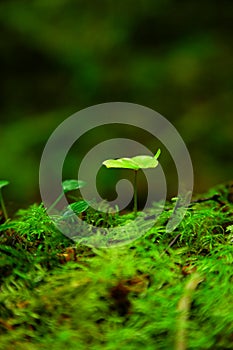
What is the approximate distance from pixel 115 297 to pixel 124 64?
287 cm

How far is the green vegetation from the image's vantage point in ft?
1.81

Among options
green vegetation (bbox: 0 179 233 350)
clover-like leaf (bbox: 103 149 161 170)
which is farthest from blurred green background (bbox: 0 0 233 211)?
green vegetation (bbox: 0 179 233 350)

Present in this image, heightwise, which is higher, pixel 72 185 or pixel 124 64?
pixel 124 64

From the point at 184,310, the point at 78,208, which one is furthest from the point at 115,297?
the point at 78,208

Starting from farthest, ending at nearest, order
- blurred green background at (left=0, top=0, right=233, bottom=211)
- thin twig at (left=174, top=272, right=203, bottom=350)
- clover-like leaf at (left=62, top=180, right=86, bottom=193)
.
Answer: blurred green background at (left=0, top=0, right=233, bottom=211)
clover-like leaf at (left=62, top=180, right=86, bottom=193)
thin twig at (left=174, top=272, right=203, bottom=350)

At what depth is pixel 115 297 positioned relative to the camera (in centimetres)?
59

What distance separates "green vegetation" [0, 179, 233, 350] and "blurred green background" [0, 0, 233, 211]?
2.49m

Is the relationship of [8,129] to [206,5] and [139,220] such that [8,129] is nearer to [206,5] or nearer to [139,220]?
[206,5]

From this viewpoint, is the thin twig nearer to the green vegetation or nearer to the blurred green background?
the green vegetation

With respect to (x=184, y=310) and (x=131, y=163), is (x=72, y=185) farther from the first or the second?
(x=184, y=310)

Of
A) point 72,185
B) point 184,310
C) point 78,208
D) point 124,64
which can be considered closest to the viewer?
point 184,310

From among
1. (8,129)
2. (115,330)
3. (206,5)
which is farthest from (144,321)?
(206,5)

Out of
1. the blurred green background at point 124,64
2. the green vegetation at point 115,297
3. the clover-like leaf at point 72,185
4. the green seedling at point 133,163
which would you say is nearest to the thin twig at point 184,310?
the green vegetation at point 115,297

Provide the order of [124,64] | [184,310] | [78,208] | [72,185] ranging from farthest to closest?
[124,64], [72,185], [78,208], [184,310]
